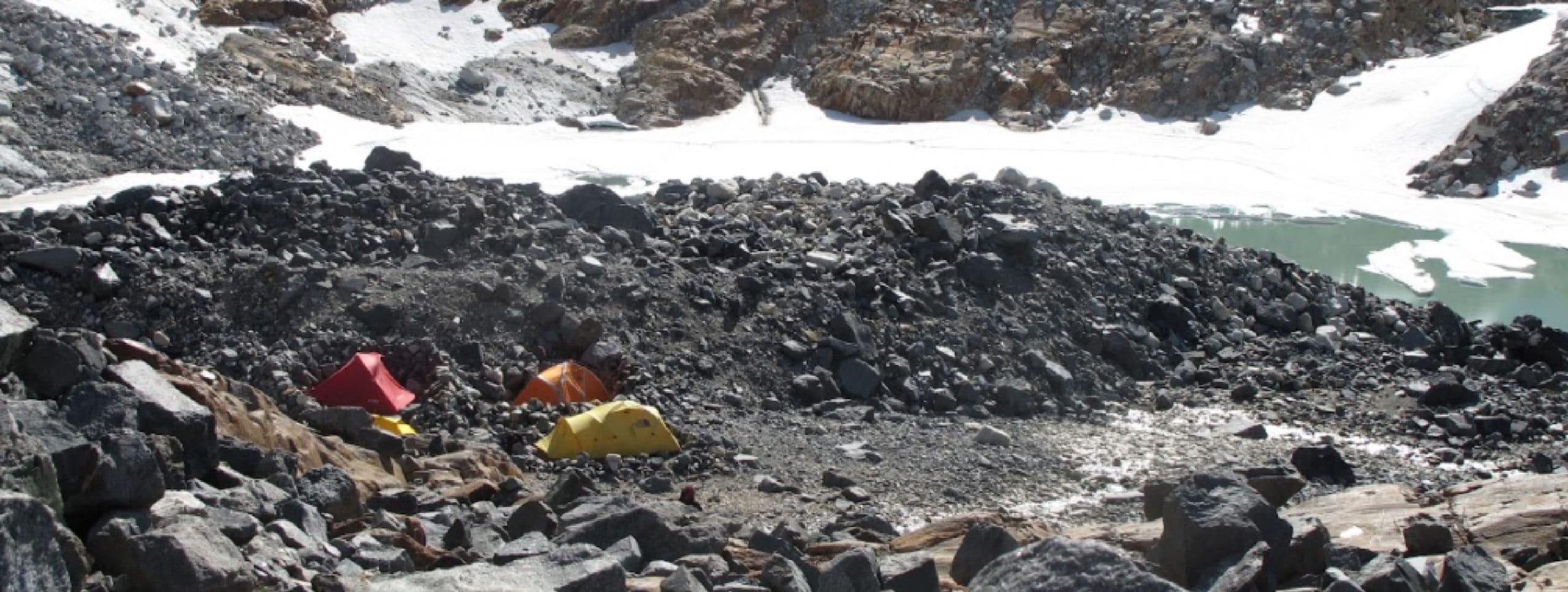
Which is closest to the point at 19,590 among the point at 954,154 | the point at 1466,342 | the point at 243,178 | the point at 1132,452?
the point at 1132,452

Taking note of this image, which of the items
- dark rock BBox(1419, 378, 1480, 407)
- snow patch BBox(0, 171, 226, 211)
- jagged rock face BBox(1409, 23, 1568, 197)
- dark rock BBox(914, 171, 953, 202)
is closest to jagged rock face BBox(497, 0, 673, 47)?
snow patch BBox(0, 171, 226, 211)

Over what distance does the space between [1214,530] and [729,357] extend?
5.95 m

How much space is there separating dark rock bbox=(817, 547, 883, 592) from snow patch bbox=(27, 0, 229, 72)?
24.4 m

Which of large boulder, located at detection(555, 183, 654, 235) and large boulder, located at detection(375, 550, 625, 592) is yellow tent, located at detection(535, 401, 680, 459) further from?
large boulder, located at detection(375, 550, 625, 592)

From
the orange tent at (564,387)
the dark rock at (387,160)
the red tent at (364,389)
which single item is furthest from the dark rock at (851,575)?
the dark rock at (387,160)

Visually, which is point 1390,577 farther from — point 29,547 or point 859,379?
point 859,379

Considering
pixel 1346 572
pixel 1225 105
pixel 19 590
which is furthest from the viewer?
pixel 1225 105

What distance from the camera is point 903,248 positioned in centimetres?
1302

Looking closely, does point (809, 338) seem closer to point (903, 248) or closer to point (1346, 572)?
point (903, 248)

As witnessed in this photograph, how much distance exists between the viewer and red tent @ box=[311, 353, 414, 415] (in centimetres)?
978

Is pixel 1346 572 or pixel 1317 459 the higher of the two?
pixel 1346 572

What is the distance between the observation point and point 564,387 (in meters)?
10.2

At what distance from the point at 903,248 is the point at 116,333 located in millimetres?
6237

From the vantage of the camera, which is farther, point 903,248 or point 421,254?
point 903,248
